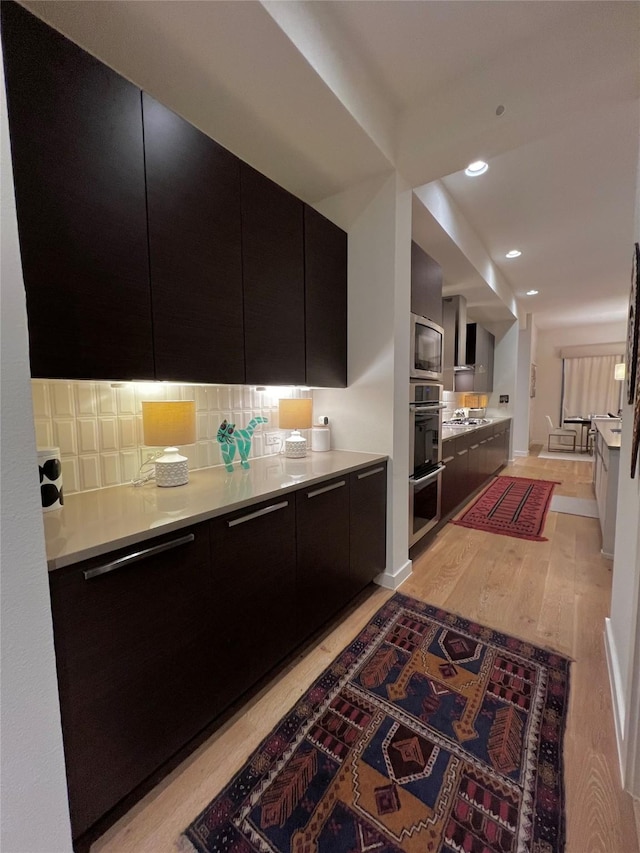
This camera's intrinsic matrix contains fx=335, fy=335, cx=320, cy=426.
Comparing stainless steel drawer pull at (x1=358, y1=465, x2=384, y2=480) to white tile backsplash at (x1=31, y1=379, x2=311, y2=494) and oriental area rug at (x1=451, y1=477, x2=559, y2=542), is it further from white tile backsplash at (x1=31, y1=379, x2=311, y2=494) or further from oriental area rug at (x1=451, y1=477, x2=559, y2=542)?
oriental area rug at (x1=451, y1=477, x2=559, y2=542)

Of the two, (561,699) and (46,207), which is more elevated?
(46,207)

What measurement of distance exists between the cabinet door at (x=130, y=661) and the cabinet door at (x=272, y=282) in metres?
0.91

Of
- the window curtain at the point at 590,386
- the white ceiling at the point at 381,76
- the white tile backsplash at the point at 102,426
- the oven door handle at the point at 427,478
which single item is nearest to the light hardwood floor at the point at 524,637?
the oven door handle at the point at 427,478

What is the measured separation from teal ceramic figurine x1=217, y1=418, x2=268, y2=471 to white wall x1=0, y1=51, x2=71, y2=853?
3.28 ft

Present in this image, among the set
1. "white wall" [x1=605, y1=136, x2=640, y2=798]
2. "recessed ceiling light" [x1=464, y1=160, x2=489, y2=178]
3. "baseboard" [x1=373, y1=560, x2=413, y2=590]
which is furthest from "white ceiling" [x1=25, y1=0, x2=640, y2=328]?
"baseboard" [x1=373, y1=560, x2=413, y2=590]

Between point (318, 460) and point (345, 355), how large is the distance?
28.9 inches

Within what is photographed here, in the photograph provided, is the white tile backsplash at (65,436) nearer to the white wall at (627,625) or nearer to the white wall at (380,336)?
the white wall at (380,336)

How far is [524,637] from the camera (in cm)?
Answer: 179

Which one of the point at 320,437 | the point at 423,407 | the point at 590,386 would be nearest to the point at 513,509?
the point at 423,407

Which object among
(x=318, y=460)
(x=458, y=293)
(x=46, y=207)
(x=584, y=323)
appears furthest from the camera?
(x=584, y=323)

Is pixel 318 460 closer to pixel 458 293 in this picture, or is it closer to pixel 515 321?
pixel 458 293

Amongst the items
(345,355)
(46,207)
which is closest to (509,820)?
(345,355)

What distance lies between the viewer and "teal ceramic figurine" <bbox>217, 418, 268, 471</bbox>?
1752 mm

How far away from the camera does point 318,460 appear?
2021 millimetres
